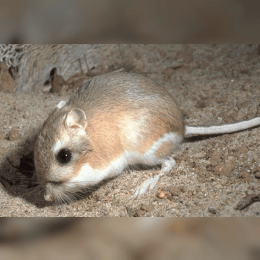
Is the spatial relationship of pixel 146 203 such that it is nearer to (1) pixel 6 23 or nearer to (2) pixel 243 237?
(2) pixel 243 237

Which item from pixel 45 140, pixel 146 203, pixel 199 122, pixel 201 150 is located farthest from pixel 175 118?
pixel 45 140

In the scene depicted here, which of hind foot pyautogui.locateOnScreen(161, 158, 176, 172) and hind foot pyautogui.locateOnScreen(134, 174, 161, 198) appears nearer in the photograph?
hind foot pyautogui.locateOnScreen(134, 174, 161, 198)

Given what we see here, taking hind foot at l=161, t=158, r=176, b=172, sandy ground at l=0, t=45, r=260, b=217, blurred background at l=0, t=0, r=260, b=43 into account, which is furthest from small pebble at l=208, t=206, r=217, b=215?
hind foot at l=161, t=158, r=176, b=172

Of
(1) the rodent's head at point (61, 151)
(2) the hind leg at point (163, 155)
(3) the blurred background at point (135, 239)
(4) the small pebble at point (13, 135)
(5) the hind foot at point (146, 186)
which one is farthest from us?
(4) the small pebble at point (13, 135)

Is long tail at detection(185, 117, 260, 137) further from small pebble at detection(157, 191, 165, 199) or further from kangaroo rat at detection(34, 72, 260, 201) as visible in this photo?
small pebble at detection(157, 191, 165, 199)

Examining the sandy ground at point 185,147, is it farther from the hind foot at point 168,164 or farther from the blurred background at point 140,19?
the blurred background at point 140,19

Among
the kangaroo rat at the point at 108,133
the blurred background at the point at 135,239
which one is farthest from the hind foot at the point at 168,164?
the blurred background at the point at 135,239
